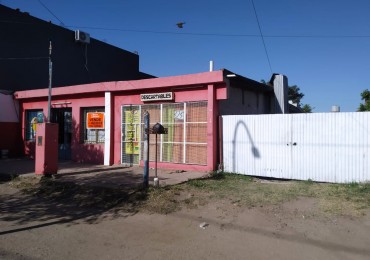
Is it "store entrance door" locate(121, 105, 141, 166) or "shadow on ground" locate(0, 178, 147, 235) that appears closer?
"shadow on ground" locate(0, 178, 147, 235)

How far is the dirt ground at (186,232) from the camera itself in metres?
5.16

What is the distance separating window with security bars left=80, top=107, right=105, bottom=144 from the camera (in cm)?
1549

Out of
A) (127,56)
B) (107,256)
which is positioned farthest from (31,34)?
(107,256)

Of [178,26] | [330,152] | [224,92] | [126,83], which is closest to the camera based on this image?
[330,152]

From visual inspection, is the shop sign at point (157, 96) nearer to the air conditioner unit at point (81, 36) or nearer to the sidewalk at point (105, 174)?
the sidewalk at point (105, 174)

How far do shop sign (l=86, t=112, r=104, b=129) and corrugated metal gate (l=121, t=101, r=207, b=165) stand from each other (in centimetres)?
131

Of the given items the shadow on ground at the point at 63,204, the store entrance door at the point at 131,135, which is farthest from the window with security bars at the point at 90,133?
the shadow on ground at the point at 63,204

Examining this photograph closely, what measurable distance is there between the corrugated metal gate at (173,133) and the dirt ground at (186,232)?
14.9 ft

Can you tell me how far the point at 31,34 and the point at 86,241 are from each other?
19237 mm

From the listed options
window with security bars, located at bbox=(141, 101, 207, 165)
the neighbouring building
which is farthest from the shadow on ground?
the neighbouring building

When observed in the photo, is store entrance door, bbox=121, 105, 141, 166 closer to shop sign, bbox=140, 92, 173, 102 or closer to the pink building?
the pink building

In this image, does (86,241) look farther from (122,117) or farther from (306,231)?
(122,117)

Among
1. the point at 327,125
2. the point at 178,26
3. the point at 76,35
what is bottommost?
the point at 327,125

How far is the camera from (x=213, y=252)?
17.1 feet
